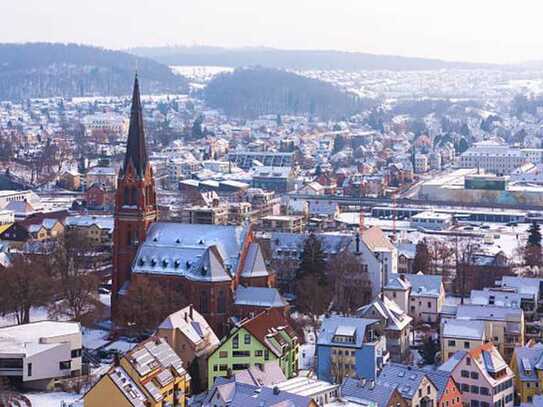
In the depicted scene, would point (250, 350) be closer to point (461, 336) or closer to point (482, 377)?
point (461, 336)

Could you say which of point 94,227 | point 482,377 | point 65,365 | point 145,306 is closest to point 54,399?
point 65,365

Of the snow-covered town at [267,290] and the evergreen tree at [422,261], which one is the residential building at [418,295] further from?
the evergreen tree at [422,261]

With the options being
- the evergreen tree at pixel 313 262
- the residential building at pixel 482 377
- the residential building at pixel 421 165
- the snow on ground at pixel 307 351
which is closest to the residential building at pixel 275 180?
the residential building at pixel 421 165

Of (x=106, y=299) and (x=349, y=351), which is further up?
(x=349, y=351)

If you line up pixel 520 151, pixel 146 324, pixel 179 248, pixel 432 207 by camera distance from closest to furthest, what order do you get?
pixel 146 324 → pixel 179 248 → pixel 432 207 → pixel 520 151

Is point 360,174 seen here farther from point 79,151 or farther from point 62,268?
point 62,268

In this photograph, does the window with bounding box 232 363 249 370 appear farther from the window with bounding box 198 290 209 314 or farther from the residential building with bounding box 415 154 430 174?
the residential building with bounding box 415 154 430 174

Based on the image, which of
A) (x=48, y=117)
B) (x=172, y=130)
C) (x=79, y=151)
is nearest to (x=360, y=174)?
(x=79, y=151)

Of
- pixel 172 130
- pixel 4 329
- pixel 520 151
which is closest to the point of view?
pixel 4 329
